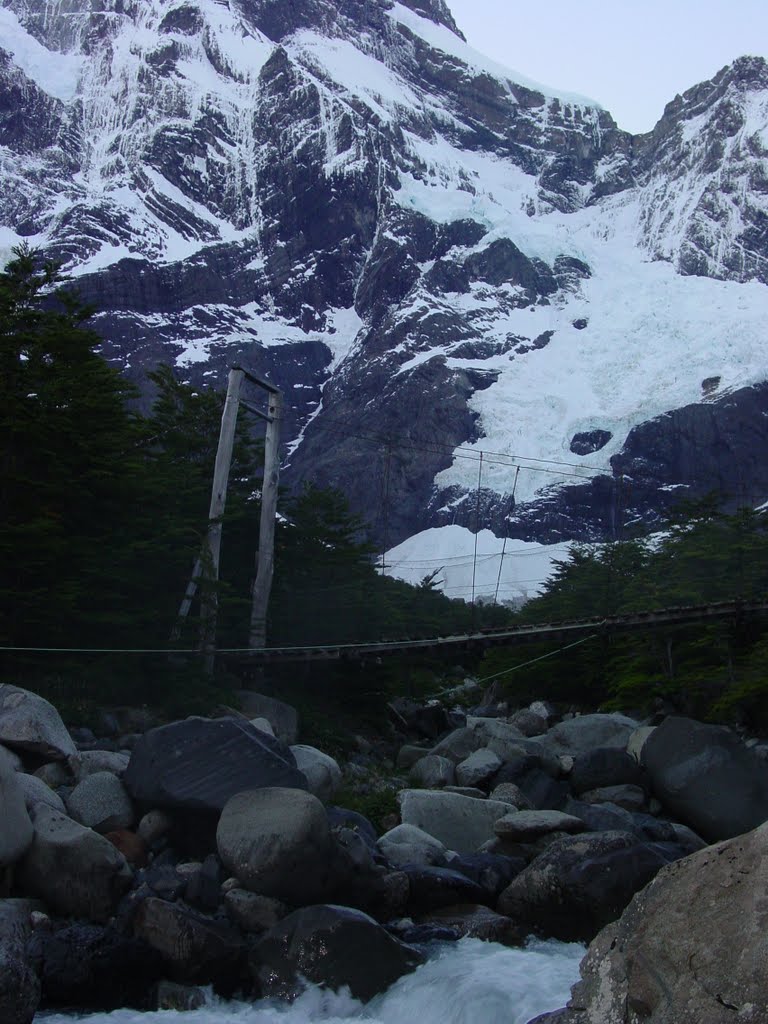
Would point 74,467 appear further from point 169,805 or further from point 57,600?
point 169,805

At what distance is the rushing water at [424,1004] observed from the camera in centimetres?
964

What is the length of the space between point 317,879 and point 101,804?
11.0ft

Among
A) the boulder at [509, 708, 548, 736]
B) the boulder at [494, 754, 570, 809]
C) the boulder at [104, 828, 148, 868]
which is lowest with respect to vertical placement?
the boulder at [104, 828, 148, 868]

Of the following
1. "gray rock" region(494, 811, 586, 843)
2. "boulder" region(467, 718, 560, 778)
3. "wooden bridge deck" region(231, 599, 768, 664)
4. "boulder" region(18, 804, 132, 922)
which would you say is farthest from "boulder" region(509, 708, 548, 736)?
"boulder" region(18, 804, 132, 922)

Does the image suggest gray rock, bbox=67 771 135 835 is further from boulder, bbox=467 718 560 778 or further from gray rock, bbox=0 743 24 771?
boulder, bbox=467 718 560 778

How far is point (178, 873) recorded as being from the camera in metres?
12.1

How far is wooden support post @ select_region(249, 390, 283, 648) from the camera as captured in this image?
83.3 feet

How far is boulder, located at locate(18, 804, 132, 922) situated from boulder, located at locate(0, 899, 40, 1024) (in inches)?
73.8

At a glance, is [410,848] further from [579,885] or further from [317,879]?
[317,879]

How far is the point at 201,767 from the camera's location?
1393 centimetres

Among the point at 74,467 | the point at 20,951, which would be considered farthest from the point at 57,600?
the point at 20,951

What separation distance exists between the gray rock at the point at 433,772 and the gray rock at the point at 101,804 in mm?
8463

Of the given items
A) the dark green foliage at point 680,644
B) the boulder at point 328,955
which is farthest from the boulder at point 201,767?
the dark green foliage at point 680,644

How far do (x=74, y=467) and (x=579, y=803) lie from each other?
11.3 meters
